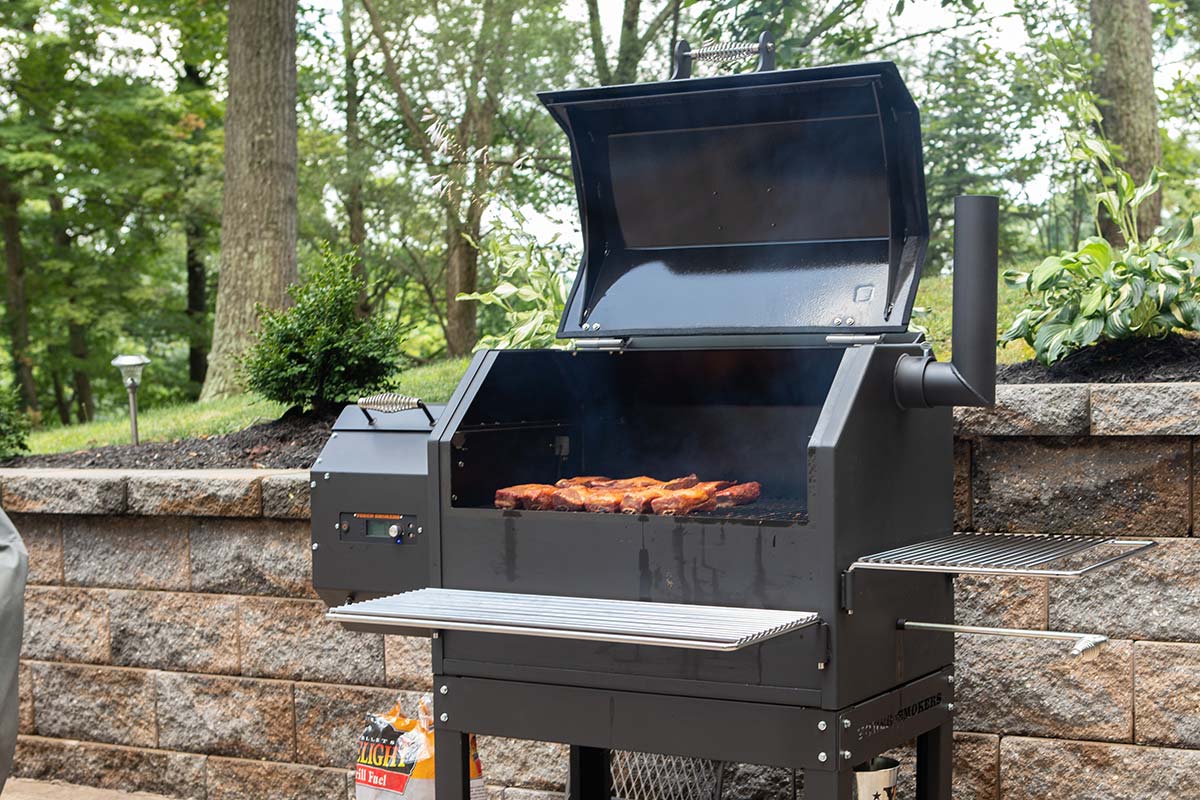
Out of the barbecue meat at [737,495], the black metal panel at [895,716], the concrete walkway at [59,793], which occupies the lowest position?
the concrete walkway at [59,793]

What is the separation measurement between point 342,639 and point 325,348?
4.33 feet

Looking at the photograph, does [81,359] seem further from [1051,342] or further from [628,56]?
[1051,342]

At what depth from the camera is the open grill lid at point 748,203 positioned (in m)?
2.66

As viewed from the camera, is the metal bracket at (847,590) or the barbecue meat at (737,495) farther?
the barbecue meat at (737,495)

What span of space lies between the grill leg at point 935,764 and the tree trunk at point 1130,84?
15.7 feet


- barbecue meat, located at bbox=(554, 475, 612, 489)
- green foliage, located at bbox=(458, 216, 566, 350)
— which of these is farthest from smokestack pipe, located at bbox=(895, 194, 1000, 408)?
green foliage, located at bbox=(458, 216, 566, 350)

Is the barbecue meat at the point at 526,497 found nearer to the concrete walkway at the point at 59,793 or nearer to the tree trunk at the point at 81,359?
the concrete walkway at the point at 59,793

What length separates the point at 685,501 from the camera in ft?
8.20

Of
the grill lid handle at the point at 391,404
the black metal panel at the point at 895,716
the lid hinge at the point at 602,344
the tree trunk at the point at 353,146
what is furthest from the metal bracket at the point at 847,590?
the tree trunk at the point at 353,146

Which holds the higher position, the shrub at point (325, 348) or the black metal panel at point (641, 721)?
the shrub at point (325, 348)

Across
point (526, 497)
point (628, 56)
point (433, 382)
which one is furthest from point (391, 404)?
point (628, 56)

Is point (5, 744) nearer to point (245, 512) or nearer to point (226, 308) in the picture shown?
point (245, 512)

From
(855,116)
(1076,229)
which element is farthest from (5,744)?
(1076,229)

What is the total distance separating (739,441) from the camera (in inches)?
118
